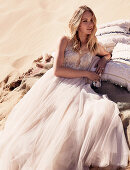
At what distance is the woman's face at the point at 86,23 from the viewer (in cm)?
302

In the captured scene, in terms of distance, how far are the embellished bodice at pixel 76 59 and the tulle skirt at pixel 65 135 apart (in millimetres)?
393

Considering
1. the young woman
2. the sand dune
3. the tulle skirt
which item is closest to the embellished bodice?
the young woman

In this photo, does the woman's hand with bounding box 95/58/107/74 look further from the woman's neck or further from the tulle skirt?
the tulle skirt

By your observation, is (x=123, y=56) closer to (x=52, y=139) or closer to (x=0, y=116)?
(x=52, y=139)

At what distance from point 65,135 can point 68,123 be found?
13cm

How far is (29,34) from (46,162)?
4.78 metres

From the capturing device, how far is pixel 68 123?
256cm

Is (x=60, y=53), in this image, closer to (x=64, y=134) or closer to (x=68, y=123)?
(x=68, y=123)

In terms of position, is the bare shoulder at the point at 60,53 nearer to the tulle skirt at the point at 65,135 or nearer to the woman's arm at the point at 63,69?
the woman's arm at the point at 63,69

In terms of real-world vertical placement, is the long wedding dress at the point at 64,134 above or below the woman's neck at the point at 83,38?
below

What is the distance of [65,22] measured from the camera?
22.5 ft

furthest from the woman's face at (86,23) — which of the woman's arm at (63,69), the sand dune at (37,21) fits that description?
the sand dune at (37,21)

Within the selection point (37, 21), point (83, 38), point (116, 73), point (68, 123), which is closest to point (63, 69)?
point (83, 38)

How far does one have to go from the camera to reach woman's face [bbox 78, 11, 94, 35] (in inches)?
119
